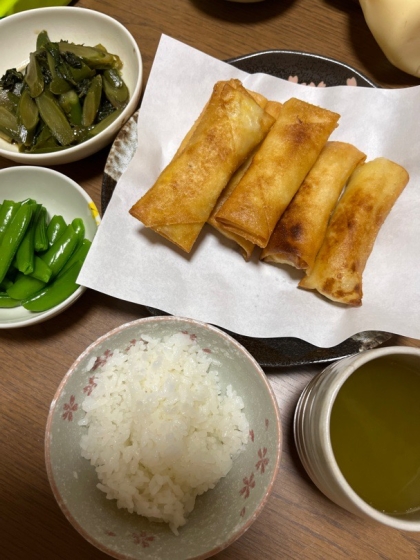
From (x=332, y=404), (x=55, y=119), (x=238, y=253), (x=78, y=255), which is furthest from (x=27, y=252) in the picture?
(x=332, y=404)

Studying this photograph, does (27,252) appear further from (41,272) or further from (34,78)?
(34,78)

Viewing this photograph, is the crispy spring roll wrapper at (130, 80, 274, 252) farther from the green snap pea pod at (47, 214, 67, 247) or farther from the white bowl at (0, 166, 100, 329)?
the green snap pea pod at (47, 214, 67, 247)

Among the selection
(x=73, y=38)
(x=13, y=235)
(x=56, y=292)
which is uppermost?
(x=73, y=38)

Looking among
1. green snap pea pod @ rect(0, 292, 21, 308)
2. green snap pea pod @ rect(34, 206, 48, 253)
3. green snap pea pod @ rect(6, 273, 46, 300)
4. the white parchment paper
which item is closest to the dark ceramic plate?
the white parchment paper

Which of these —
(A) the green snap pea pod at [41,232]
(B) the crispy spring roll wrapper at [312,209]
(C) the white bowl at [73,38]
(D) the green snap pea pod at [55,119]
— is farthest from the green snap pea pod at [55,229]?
(B) the crispy spring roll wrapper at [312,209]

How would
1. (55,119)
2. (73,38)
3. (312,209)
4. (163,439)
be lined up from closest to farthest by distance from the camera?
(163,439) < (312,209) < (55,119) < (73,38)

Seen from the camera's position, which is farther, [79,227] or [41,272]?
[79,227]

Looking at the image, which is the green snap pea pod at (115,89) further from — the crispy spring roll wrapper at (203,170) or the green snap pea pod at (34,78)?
the crispy spring roll wrapper at (203,170)
